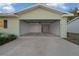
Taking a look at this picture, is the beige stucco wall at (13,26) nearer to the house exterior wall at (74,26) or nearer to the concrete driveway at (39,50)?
the concrete driveway at (39,50)

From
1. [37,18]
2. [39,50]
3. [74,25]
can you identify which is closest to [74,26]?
[74,25]

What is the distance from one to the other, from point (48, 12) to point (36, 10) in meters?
1.38

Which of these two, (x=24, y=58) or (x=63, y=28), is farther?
(x=63, y=28)

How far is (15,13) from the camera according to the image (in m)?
19.1

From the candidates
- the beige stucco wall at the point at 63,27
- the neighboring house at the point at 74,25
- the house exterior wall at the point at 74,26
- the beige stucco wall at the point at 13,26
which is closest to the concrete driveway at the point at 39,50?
the beige stucco wall at the point at 63,27

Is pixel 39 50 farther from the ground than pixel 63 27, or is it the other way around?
pixel 63 27

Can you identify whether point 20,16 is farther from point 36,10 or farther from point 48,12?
point 48,12

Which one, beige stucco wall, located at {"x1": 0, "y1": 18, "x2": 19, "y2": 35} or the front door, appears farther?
the front door

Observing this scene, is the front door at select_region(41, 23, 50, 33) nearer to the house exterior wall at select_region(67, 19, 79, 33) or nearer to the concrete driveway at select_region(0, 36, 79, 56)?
the house exterior wall at select_region(67, 19, 79, 33)

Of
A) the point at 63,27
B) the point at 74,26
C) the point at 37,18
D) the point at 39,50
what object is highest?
the point at 37,18

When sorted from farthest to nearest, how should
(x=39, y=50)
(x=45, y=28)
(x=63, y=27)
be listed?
(x=45, y=28), (x=63, y=27), (x=39, y=50)

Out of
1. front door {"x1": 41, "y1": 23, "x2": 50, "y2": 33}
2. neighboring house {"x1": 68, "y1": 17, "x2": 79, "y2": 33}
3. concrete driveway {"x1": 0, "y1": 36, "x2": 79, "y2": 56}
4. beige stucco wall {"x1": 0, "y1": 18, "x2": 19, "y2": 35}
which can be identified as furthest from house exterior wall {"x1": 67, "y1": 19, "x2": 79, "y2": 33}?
concrete driveway {"x1": 0, "y1": 36, "x2": 79, "y2": 56}

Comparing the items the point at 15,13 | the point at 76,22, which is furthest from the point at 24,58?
the point at 76,22

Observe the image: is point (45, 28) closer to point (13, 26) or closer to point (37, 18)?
point (37, 18)
